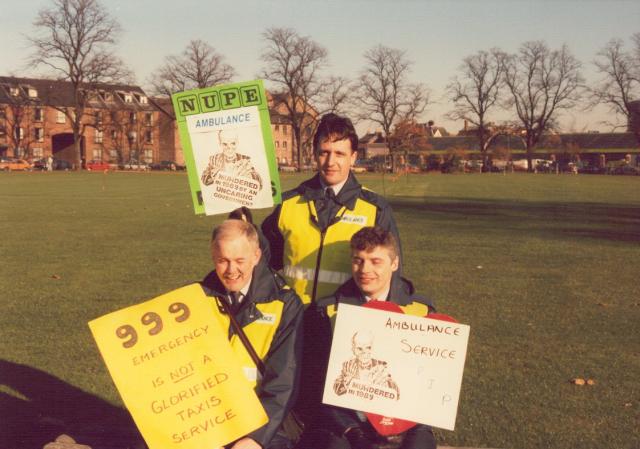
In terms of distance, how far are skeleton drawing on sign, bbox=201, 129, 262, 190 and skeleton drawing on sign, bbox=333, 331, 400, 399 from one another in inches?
48.8

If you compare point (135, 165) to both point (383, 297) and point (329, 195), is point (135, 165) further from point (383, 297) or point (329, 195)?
point (383, 297)

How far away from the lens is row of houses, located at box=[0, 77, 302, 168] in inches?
3430

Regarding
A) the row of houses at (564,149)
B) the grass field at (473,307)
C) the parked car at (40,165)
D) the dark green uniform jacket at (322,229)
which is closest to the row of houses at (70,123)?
the parked car at (40,165)

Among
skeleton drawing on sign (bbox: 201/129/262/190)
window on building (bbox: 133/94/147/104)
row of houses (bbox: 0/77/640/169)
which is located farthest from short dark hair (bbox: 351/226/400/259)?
window on building (bbox: 133/94/147/104)

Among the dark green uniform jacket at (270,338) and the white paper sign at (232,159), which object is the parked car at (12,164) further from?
the dark green uniform jacket at (270,338)

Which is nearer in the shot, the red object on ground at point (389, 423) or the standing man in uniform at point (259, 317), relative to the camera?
the red object on ground at point (389, 423)

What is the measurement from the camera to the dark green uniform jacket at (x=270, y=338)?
3.63m

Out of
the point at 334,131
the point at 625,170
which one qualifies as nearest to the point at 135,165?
the point at 625,170

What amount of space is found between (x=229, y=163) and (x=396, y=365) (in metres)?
1.61

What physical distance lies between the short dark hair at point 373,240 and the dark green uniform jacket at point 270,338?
44 cm

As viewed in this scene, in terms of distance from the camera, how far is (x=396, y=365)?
3.50m

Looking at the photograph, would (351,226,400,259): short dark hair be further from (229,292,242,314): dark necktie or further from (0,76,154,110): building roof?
(0,76,154,110): building roof

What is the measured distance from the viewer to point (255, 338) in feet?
12.3

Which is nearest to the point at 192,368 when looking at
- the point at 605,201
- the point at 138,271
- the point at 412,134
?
the point at 138,271
